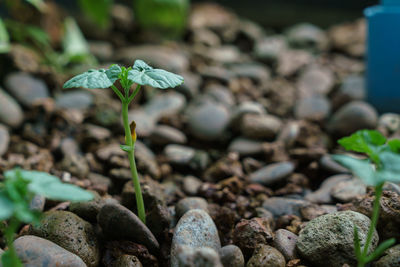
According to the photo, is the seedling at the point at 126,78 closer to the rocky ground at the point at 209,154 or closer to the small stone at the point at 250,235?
the rocky ground at the point at 209,154

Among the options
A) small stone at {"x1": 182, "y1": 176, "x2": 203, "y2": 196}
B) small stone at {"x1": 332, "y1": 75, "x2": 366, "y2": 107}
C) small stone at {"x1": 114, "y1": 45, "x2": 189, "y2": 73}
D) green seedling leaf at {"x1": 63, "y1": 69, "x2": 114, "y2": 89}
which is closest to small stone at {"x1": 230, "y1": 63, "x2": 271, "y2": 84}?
small stone at {"x1": 114, "y1": 45, "x2": 189, "y2": 73}

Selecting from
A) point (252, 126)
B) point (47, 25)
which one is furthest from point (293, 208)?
point (47, 25)

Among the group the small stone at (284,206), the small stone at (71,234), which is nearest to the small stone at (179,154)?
the small stone at (284,206)

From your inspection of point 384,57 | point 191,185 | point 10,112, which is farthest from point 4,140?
→ point 384,57

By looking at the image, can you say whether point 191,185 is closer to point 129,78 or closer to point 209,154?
point 209,154

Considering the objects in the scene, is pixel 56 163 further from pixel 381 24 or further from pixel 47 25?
pixel 381 24

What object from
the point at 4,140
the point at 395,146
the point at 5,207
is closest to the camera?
the point at 5,207

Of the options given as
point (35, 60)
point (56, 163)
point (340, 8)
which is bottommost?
point (56, 163)
